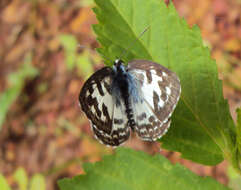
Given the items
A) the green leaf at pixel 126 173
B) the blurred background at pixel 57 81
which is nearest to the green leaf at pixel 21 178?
the blurred background at pixel 57 81

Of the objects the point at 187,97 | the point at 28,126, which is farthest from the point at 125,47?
the point at 28,126

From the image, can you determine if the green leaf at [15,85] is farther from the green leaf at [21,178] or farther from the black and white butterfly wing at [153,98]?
the black and white butterfly wing at [153,98]

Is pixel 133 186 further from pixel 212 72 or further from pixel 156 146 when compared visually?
pixel 156 146

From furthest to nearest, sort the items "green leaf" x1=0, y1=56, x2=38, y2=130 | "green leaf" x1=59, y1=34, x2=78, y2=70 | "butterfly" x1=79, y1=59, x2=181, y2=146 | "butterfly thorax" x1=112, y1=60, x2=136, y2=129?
"green leaf" x1=59, y1=34, x2=78, y2=70
"green leaf" x1=0, y1=56, x2=38, y2=130
"butterfly thorax" x1=112, y1=60, x2=136, y2=129
"butterfly" x1=79, y1=59, x2=181, y2=146

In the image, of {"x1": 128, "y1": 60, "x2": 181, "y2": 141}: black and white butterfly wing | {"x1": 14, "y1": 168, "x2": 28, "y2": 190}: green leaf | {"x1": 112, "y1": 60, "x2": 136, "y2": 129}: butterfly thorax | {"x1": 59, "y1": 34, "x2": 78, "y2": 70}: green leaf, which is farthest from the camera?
{"x1": 59, "y1": 34, "x2": 78, "y2": 70}: green leaf

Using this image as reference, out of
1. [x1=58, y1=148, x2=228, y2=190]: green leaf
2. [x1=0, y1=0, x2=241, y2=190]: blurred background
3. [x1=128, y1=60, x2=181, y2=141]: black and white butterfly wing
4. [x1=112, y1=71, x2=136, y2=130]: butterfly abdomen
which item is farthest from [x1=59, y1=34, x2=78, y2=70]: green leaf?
[x1=58, y1=148, x2=228, y2=190]: green leaf

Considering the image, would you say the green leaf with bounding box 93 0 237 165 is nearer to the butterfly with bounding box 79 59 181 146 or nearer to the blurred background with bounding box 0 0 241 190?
the butterfly with bounding box 79 59 181 146
